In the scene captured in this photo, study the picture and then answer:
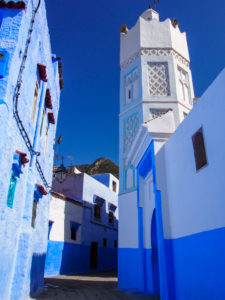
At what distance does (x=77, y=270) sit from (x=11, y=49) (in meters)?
14.0

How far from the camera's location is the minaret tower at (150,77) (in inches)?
434

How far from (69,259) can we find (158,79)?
10954 millimetres

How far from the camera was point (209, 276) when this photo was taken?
4254 millimetres

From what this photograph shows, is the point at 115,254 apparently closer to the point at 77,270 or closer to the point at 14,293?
the point at 77,270

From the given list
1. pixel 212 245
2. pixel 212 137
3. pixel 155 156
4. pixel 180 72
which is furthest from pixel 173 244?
pixel 180 72

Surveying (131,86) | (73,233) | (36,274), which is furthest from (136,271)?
(131,86)

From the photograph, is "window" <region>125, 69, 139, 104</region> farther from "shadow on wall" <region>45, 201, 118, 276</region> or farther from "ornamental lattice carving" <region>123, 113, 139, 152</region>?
"shadow on wall" <region>45, 201, 118, 276</region>

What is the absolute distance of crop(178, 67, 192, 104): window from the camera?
11.8 m

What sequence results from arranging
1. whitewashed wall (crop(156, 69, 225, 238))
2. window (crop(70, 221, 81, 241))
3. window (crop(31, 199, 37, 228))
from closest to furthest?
Result: whitewashed wall (crop(156, 69, 225, 238)) < window (crop(31, 199, 37, 228)) < window (crop(70, 221, 81, 241))

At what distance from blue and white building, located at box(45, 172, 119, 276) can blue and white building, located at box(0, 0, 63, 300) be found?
6.03 m

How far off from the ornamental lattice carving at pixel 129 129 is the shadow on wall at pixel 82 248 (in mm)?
6195

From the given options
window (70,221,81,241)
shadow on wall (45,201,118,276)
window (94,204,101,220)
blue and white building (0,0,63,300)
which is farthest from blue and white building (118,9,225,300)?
window (94,204,101,220)

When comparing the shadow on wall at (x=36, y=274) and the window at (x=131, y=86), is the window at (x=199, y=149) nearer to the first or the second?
the shadow on wall at (x=36, y=274)

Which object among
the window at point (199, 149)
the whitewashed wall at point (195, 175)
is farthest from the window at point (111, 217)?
the window at point (199, 149)
